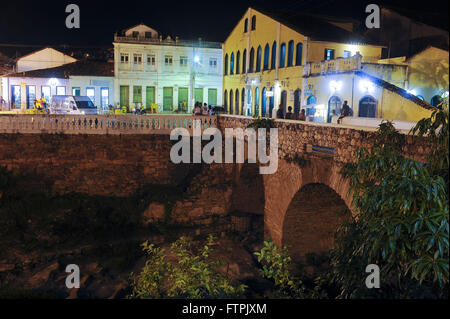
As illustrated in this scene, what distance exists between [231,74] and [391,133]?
2610cm

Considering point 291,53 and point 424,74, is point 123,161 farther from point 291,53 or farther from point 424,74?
point 424,74

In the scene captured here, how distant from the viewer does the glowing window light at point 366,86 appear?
17.3m

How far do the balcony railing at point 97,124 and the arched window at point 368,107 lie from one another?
6764mm

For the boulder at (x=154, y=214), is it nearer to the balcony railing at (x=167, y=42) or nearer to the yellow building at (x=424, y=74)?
the yellow building at (x=424, y=74)

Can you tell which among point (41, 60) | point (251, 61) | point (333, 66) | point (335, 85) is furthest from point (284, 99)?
point (41, 60)

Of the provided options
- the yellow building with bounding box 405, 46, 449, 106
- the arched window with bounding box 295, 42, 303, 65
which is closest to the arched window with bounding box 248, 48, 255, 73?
the arched window with bounding box 295, 42, 303, 65

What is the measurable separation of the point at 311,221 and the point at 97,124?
10337 mm

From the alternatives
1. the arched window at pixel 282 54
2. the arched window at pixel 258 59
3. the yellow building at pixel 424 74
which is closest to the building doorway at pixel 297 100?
the arched window at pixel 282 54

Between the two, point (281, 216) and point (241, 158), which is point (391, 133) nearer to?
point (281, 216)

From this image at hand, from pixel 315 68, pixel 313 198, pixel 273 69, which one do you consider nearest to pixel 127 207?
pixel 313 198

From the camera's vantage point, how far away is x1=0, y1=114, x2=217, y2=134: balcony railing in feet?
57.9

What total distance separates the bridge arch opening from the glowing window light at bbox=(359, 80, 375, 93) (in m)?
5.87

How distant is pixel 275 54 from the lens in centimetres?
2636

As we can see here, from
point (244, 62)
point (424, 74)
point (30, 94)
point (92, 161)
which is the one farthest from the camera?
point (30, 94)
